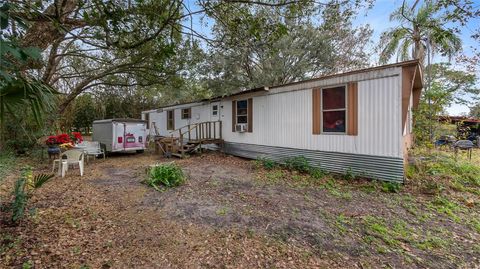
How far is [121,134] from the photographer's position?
370 inches

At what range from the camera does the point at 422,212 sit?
3980 mm

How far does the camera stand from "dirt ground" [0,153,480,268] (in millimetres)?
2557

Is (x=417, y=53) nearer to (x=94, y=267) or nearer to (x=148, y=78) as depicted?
(x=148, y=78)

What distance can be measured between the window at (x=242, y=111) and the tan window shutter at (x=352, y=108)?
4.12 m

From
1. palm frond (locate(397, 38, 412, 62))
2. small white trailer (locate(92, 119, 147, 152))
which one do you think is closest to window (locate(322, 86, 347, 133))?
small white trailer (locate(92, 119, 147, 152))

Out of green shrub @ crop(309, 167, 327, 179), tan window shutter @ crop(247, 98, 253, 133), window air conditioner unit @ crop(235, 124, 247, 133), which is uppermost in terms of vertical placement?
tan window shutter @ crop(247, 98, 253, 133)

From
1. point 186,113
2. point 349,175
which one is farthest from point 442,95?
point 186,113

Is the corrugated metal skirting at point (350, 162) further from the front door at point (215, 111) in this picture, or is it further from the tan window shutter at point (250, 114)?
the front door at point (215, 111)

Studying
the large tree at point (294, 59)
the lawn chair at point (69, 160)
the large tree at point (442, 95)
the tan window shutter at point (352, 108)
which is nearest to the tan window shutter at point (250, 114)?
the large tree at point (294, 59)

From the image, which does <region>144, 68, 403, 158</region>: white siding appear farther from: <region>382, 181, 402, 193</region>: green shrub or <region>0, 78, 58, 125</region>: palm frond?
<region>0, 78, 58, 125</region>: palm frond

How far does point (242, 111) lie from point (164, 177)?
4842 mm

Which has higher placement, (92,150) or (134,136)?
(134,136)

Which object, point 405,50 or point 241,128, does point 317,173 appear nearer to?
point 241,128

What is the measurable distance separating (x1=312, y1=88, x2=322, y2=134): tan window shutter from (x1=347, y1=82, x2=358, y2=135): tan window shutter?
0.79 m
